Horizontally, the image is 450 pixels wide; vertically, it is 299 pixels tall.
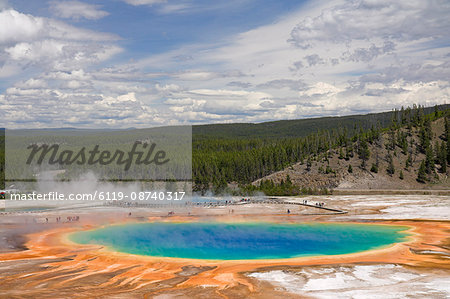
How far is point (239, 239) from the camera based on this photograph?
4372 centimetres

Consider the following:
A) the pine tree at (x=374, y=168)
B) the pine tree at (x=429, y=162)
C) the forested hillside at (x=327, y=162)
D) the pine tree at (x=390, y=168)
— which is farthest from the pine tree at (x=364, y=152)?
the pine tree at (x=429, y=162)

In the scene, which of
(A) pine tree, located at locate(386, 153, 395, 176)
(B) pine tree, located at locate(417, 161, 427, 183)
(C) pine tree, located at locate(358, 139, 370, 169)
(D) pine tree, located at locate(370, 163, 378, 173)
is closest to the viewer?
(B) pine tree, located at locate(417, 161, 427, 183)

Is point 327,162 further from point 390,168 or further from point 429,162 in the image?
point 429,162

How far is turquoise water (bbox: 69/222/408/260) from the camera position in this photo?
3766 centimetres

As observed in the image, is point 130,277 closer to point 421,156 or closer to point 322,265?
point 322,265

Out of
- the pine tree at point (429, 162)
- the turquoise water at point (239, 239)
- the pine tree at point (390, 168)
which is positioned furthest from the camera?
the pine tree at point (390, 168)

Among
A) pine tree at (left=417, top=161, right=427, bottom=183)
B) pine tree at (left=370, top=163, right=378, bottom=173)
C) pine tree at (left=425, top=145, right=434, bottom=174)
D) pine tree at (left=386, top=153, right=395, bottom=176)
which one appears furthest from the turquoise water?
pine tree at (left=425, top=145, right=434, bottom=174)

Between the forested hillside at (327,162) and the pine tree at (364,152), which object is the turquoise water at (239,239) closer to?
the forested hillside at (327,162)

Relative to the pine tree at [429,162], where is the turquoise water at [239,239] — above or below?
below

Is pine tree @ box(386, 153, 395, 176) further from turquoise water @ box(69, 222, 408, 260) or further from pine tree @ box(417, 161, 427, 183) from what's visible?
turquoise water @ box(69, 222, 408, 260)

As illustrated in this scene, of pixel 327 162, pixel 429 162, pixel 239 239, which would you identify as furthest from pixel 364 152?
pixel 239 239

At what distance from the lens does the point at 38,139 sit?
19675cm

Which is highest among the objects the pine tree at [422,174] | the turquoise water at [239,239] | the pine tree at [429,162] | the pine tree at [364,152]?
the pine tree at [364,152]

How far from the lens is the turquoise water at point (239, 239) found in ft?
124
